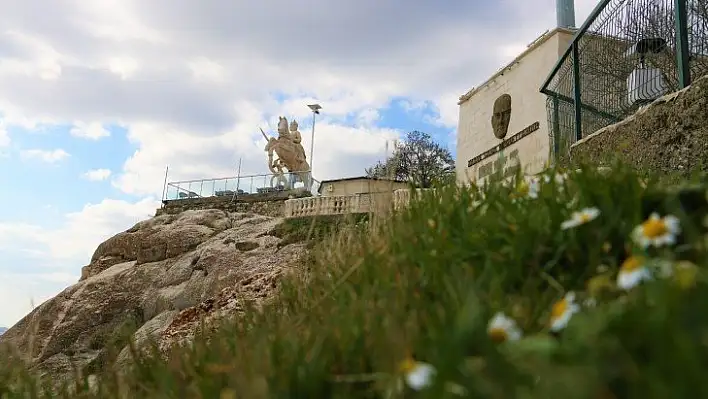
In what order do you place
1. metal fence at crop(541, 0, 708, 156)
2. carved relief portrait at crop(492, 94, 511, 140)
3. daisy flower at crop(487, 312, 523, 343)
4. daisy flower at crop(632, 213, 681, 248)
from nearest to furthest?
daisy flower at crop(487, 312, 523, 343) → daisy flower at crop(632, 213, 681, 248) → metal fence at crop(541, 0, 708, 156) → carved relief portrait at crop(492, 94, 511, 140)

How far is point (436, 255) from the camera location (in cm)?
219

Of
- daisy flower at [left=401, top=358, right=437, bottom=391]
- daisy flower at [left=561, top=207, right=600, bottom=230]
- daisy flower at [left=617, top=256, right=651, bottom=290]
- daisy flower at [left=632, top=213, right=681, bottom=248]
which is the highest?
daisy flower at [left=561, top=207, right=600, bottom=230]

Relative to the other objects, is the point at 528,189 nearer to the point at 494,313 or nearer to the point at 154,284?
the point at 494,313

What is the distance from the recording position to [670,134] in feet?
14.9

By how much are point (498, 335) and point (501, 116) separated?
18541mm

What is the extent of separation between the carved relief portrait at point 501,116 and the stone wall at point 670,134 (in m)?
13.9

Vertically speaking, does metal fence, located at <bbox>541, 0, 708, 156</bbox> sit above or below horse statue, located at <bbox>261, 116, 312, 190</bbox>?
below

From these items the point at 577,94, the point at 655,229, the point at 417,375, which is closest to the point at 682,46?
the point at 577,94

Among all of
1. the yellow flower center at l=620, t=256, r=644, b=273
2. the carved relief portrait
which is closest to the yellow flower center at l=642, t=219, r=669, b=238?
the yellow flower center at l=620, t=256, r=644, b=273

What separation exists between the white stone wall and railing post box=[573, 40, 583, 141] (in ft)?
25.5

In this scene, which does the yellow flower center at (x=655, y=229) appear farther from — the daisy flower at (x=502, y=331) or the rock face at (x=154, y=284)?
the rock face at (x=154, y=284)

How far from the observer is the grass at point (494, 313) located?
1048mm

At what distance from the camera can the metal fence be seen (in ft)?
15.5

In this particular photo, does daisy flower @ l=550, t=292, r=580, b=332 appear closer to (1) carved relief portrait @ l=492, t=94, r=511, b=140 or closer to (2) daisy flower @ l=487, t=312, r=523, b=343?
(2) daisy flower @ l=487, t=312, r=523, b=343
